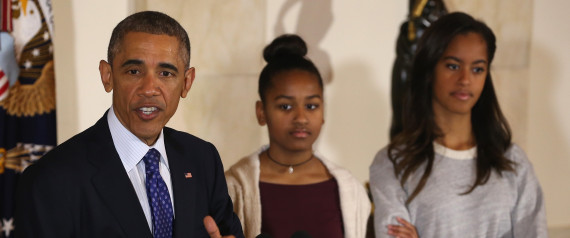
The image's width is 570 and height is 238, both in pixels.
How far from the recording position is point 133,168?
1.74 meters

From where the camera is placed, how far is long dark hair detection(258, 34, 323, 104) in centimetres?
272

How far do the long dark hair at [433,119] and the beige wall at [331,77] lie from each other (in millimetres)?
1048

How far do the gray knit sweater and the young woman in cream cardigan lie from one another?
109mm

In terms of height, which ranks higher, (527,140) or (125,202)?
(125,202)

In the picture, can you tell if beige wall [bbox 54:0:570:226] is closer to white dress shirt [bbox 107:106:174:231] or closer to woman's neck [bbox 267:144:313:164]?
woman's neck [bbox 267:144:313:164]

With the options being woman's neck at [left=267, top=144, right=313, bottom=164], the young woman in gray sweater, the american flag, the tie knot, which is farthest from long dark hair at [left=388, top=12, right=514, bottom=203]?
the american flag

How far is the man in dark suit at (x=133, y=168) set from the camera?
1585mm

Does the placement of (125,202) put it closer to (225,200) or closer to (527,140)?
(225,200)

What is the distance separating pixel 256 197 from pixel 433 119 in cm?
85

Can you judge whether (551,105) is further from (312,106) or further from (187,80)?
(187,80)

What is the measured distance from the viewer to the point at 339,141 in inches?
172

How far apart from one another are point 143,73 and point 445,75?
1503mm

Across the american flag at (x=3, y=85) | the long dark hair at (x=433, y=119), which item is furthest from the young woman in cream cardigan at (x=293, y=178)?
the american flag at (x=3, y=85)

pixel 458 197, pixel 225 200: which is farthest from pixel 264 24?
pixel 225 200
